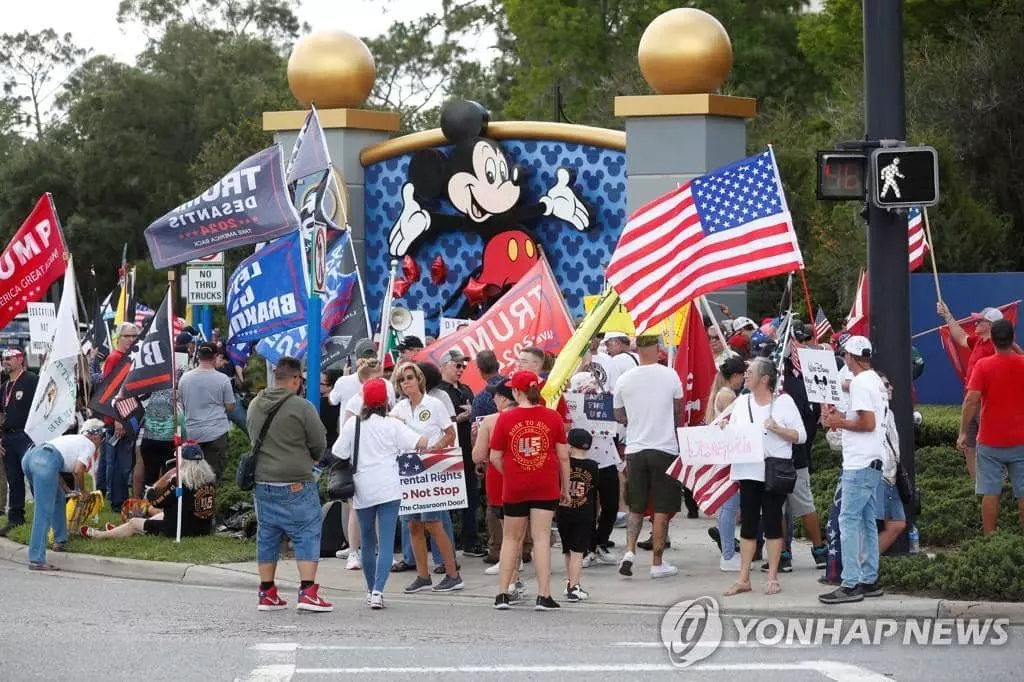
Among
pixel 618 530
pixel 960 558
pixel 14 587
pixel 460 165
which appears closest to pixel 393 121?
pixel 460 165

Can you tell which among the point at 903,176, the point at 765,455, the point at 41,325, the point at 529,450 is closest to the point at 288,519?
the point at 529,450

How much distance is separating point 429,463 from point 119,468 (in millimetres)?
5832

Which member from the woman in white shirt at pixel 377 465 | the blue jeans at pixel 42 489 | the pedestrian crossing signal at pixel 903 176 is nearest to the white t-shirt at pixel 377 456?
the woman in white shirt at pixel 377 465

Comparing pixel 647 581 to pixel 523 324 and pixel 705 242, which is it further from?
pixel 523 324

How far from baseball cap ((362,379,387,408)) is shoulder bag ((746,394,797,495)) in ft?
8.30

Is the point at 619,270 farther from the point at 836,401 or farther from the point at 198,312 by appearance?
the point at 198,312

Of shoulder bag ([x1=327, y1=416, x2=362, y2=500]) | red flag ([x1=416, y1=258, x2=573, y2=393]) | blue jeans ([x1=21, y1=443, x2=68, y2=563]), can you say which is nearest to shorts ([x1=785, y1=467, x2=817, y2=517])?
red flag ([x1=416, y1=258, x2=573, y2=393])

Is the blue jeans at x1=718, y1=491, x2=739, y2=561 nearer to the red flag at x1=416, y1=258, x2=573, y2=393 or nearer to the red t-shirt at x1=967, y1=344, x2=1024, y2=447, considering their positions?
the red t-shirt at x1=967, y1=344, x2=1024, y2=447

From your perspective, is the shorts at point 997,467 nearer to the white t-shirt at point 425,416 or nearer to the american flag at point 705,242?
the american flag at point 705,242

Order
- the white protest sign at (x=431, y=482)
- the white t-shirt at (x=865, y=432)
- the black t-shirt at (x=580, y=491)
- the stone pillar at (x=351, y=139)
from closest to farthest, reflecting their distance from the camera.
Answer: the white t-shirt at (x=865, y=432)
the black t-shirt at (x=580, y=491)
the white protest sign at (x=431, y=482)
the stone pillar at (x=351, y=139)

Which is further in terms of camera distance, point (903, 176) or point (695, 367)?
point (695, 367)

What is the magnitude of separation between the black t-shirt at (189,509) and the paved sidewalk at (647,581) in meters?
0.95
